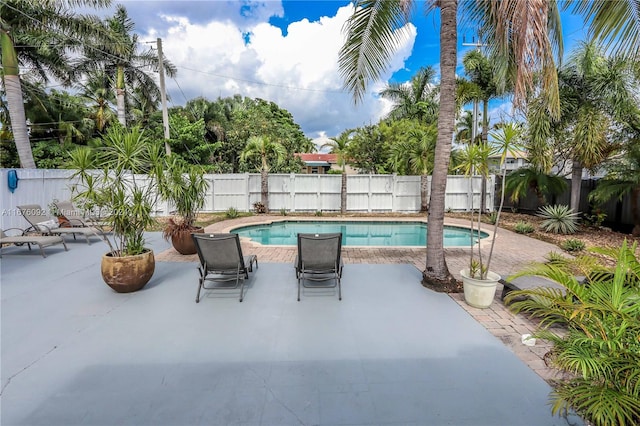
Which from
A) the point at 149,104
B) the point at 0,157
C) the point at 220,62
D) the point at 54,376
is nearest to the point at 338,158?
the point at 220,62

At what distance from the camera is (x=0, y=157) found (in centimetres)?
1875

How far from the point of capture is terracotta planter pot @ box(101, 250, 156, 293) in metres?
4.30

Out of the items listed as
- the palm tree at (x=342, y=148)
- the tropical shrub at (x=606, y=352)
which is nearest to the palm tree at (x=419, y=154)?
the palm tree at (x=342, y=148)

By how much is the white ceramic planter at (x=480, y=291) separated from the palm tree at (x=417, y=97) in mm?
16651

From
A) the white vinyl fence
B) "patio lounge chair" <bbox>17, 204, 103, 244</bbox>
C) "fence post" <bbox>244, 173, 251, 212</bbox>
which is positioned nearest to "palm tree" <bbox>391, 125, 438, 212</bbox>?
the white vinyl fence

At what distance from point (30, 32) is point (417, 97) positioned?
19.6 meters

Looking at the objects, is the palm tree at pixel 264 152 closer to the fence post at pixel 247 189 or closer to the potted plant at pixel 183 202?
the fence post at pixel 247 189

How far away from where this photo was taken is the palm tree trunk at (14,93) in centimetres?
942

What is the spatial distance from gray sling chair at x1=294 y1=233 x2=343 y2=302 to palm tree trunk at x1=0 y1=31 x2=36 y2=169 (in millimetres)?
11598

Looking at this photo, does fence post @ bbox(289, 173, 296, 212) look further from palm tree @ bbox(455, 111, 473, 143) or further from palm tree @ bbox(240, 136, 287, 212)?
palm tree @ bbox(455, 111, 473, 143)

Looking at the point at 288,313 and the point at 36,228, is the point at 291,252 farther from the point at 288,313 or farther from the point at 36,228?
the point at 36,228

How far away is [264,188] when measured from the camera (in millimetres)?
14336

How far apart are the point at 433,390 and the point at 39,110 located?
2654 cm

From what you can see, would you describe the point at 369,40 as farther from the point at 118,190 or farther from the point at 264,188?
the point at 264,188
